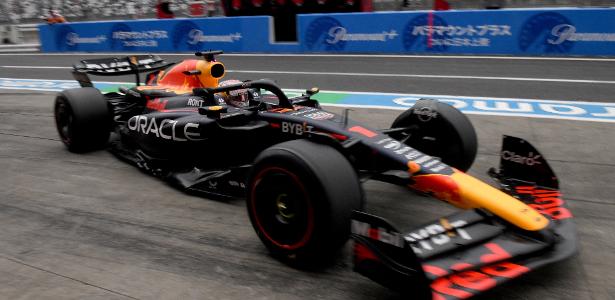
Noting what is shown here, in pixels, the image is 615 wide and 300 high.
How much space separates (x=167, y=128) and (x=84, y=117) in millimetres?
1626

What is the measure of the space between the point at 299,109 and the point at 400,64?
30.0ft

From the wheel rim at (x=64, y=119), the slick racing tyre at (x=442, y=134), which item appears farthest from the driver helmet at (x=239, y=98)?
the wheel rim at (x=64, y=119)

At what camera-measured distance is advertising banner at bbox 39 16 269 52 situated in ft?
56.2

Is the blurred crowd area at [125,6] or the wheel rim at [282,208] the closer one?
the wheel rim at [282,208]

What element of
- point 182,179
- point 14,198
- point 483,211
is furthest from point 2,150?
point 483,211

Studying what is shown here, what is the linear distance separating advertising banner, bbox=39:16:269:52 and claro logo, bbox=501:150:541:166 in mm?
13820

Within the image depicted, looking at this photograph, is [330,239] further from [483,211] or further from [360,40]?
[360,40]

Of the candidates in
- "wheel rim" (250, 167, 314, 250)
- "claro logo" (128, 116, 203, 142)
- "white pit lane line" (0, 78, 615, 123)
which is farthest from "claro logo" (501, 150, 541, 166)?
"white pit lane line" (0, 78, 615, 123)

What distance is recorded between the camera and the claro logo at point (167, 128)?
4.79m

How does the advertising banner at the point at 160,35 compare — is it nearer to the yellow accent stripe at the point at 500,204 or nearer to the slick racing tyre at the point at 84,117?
the slick racing tyre at the point at 84,117

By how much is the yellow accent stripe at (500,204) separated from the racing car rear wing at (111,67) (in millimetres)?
4661

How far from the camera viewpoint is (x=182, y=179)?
4.96 m

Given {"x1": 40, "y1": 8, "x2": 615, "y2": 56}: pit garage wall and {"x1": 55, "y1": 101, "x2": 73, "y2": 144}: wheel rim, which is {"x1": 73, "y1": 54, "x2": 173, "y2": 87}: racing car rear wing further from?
{"x1": 40, "y1": 8, "x2": 615, "y2": 56}: pit garage wall

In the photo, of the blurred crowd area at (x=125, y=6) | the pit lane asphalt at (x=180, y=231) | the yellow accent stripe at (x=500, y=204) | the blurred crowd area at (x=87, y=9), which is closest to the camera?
the yellow accent stripe at (x=500, y=204)
